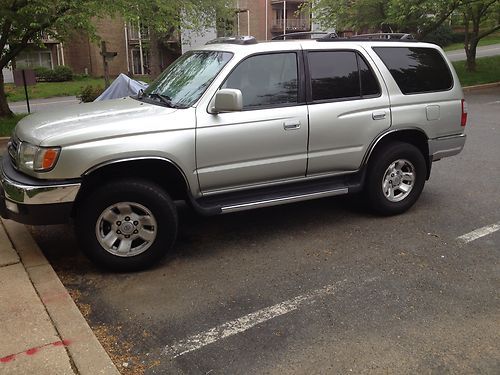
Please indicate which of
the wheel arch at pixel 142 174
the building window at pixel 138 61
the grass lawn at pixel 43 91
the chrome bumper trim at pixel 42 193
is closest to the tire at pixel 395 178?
the wheel arch at pixel 142 174

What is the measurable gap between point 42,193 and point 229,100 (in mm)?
1655

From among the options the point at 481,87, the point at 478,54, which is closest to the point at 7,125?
the point at 481,87

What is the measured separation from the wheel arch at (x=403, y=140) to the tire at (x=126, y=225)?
89.5 inches

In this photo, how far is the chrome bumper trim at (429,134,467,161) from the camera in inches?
221

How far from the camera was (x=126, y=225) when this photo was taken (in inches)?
163

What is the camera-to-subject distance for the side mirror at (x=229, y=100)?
163 inches

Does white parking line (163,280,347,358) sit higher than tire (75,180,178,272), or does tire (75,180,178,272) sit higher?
tire (75,180,178,272)

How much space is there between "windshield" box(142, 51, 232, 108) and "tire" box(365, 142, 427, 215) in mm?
1985

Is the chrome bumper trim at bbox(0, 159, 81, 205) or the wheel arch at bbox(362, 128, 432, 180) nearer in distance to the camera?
the chrome bumper trim at bbox(0, 159, 81, 205)

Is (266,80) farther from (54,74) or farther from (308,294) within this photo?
(54,74)

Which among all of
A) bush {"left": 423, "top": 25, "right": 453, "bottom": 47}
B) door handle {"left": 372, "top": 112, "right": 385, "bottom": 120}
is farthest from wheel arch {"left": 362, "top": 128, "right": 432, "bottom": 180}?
bush {"left": 423, "top": 25, "right": 453, "bottom": 47}

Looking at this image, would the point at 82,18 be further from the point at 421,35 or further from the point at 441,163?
the point at 421,35

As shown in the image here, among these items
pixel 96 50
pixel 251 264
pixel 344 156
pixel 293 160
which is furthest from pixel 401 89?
pixel 96 50

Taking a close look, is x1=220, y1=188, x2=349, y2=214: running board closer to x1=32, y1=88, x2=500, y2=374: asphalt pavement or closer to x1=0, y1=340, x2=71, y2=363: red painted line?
x1=32, y1=88, x2=500, y2=374: asphalt pavement
